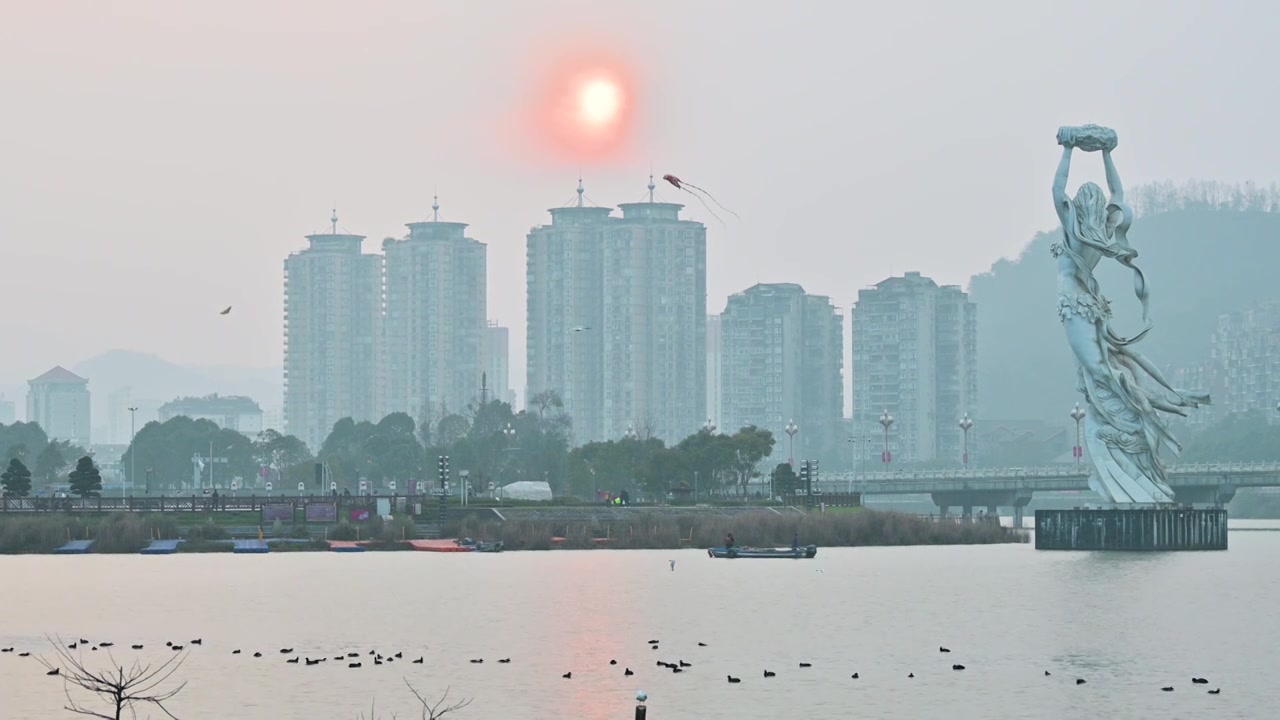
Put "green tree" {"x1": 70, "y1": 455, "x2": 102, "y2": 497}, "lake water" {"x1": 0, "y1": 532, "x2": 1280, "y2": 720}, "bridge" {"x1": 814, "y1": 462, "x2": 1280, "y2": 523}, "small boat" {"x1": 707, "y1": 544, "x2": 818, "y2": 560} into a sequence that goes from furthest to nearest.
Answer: "bridge" {"x1": 814, "y1": 462, "x2": 1280, "y2": 523}
"green tree" {"x1": 70, "y1": 455, "x2": 102, "y2": 497}
"small boat" {"x1": 707, "y1": 544, "x2": 818, "y2": 560}
"lake water" {"x1": 0, "y1": 532, "x2": 1280, "y2": 720}

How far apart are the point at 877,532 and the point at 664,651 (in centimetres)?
6975

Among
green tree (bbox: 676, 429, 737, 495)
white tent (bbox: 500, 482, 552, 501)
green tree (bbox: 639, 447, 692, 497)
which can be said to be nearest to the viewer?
green tree (bbox: 676, 429, 737, 495)

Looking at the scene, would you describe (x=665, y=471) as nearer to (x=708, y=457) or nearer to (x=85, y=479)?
(x=708, y=457)

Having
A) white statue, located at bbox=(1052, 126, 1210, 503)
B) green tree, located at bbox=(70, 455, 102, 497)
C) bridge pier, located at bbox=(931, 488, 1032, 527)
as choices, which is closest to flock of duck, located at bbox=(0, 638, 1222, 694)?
white statue, located at bbox=(1052, 126, 1210, 503)

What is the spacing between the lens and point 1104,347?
364 feet

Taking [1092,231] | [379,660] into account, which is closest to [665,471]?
[1092,231]

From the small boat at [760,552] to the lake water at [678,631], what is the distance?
1.22 metres

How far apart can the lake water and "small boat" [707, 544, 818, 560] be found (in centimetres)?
122

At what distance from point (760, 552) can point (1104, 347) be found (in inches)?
801

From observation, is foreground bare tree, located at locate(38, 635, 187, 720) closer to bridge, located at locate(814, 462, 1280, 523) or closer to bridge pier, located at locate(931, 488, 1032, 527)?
bridge, located at locate(814, 462, 1280, 523)

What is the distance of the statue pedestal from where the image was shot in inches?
4395

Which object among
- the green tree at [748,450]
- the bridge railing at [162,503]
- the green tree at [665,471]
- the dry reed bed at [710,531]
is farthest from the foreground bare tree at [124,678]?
the green tree at [748,450]

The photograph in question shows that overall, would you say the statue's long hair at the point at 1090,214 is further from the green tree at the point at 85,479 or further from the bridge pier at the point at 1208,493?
the bridge pier at the point at 1208,493

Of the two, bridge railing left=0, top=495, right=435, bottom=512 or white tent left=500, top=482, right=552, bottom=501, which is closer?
bridge railing left=0, top=495, right=435, bottom=512
